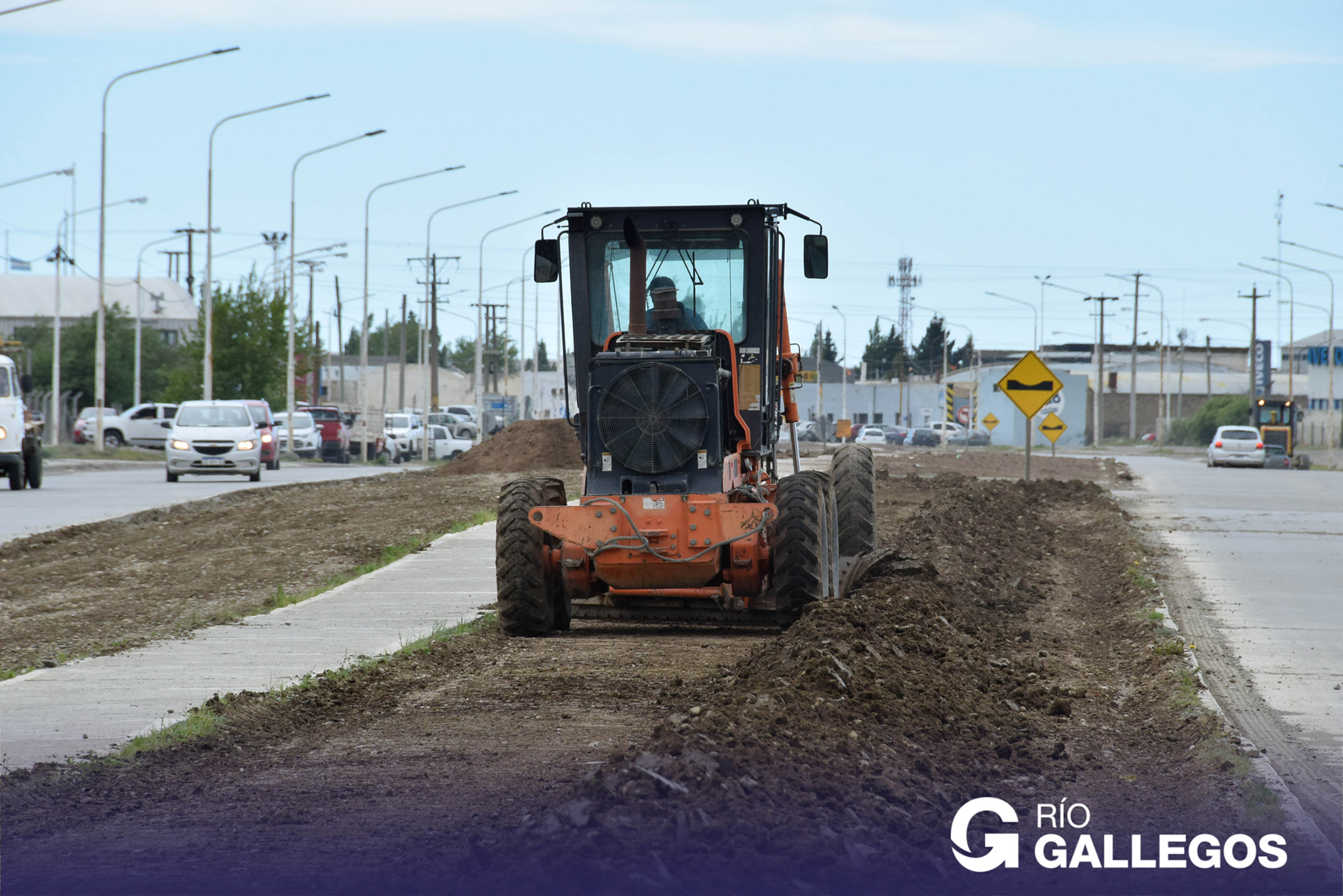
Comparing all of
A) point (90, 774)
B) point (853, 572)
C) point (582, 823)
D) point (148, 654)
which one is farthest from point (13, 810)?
point (853, 572)

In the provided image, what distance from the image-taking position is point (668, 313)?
11.1 meters

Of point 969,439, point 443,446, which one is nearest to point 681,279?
point 443,446

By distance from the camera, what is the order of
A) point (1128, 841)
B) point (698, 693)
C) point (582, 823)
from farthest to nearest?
point (698, 693) → point (1128, 841) → point (582, 823)

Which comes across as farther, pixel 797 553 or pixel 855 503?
pixel 855 503

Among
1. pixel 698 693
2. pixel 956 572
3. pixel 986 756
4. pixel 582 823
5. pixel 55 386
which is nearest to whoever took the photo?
pixel 582 823

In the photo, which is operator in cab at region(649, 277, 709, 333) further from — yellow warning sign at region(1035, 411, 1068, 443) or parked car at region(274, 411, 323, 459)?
parked car at region(274, 411, 323, 459)

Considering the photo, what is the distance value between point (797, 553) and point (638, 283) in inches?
92.8

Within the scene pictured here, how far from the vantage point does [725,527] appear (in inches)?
399

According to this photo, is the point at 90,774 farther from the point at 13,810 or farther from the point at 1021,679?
the point at 1021,679

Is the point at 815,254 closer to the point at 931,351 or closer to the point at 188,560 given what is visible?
the point at 188,560

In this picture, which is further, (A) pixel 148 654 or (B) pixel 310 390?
(B) pixel 310 390

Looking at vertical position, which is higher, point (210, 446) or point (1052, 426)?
point (1052, 426)

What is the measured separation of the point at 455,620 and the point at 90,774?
5.32 metres

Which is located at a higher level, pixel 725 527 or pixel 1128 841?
pixel 725 527
